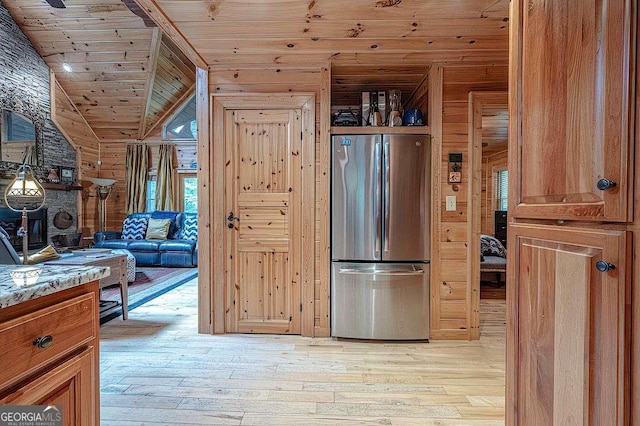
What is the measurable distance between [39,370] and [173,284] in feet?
13.1

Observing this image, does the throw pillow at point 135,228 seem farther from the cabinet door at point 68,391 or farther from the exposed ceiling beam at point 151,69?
the cabinet door at point 68,391

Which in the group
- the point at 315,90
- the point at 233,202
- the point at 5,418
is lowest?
the point at 5,418

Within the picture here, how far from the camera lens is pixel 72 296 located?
980 mm

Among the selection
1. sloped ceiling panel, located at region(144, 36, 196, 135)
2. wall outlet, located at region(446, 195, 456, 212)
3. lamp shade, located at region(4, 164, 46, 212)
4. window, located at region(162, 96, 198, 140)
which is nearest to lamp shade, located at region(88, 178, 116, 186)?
sloped ceiling panel, located at region(144, 36, 196, 135)

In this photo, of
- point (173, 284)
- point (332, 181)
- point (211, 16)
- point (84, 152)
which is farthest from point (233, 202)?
point (84, 152)

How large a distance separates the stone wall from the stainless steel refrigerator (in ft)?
18.5

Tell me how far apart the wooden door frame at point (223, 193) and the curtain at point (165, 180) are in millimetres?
4888

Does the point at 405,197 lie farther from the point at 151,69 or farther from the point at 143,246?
the point at 151,69

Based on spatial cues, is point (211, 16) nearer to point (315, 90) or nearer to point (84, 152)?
point (315, 90)

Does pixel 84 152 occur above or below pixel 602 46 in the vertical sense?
above

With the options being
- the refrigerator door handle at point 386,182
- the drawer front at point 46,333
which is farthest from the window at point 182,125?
the drawer front at point 46,333

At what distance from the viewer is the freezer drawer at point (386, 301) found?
2.71 m

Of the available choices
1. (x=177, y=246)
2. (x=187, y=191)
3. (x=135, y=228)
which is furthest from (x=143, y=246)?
(x=187, y=191)

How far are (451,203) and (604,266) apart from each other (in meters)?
2.07
